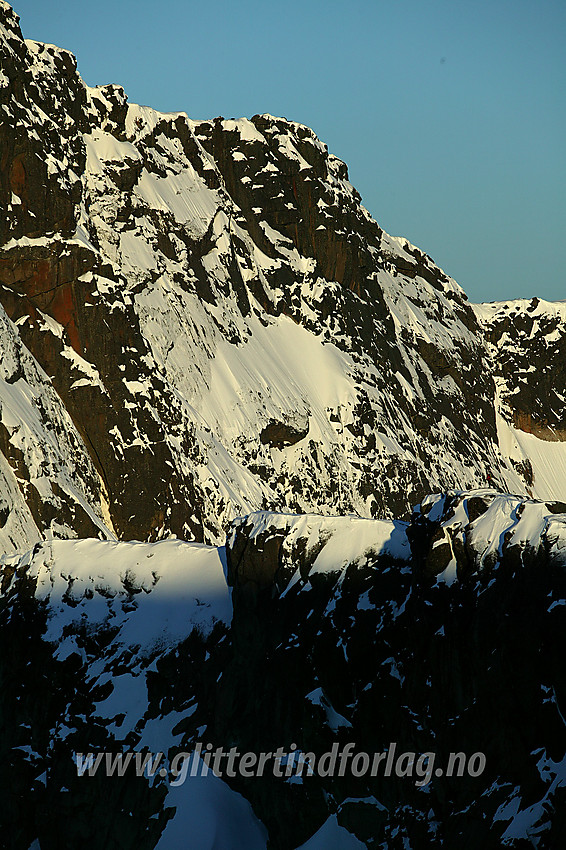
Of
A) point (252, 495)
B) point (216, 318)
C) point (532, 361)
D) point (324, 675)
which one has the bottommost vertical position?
point (324, 675)

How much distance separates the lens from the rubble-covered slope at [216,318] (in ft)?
358

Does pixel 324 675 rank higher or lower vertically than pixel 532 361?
lower

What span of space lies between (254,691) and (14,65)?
69.3m

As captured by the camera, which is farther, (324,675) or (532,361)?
(532,361)

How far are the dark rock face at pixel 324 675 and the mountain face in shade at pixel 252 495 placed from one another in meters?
0.13

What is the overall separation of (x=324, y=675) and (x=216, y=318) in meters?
75.7

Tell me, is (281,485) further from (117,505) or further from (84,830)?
(84,830)

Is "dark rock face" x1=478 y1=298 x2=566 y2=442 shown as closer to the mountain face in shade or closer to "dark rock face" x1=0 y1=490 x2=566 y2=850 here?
the mountain face in shade

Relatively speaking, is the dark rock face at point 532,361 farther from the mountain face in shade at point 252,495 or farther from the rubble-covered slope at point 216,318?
the rubble-covered slope at point 216,318

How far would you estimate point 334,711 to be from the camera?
5991cm

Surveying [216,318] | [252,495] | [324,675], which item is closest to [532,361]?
[216,318]

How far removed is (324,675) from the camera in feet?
200

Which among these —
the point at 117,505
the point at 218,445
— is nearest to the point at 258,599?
the point at 117,505

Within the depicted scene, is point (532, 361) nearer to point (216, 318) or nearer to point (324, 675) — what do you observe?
point (216, 318)
